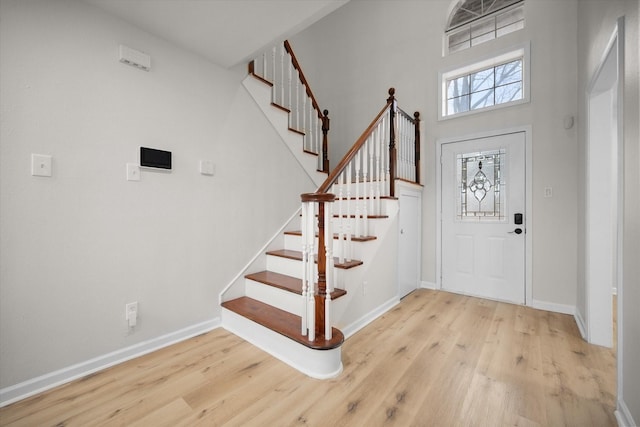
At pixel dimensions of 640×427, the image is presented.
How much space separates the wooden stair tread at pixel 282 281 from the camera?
7.00ft

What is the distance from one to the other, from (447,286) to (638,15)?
2912mm

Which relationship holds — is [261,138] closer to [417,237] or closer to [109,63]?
[109,63]

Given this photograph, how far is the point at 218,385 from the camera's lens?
1.65 metres

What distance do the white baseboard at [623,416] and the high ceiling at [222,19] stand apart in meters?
2.61

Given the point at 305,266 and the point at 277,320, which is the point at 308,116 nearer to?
the point at 305,266

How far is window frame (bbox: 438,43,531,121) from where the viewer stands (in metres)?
2.96

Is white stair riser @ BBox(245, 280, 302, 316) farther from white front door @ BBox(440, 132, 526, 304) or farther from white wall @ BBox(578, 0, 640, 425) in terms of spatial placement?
white front door @ BBox(440, 132, 526, 304)

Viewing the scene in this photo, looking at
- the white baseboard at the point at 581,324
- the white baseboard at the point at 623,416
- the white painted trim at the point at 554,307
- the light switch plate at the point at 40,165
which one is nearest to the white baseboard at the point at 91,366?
the light switch plate at the point at 40,165

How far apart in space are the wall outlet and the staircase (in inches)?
26.8

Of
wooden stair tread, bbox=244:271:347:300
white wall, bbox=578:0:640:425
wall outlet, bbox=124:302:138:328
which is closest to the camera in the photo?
white wall, bbox=578:0:640:425

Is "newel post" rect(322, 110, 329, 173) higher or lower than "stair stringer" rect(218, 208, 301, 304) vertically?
higher

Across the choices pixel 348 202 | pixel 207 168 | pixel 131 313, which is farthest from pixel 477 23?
pixel 131 313

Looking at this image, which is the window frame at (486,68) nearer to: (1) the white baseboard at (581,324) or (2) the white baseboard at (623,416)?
(1) the white baseboard at (581,324)

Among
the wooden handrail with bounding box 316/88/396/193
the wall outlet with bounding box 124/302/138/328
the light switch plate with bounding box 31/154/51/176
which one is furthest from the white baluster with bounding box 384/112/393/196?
the light switch plate with bounding box 31/154/51/176
